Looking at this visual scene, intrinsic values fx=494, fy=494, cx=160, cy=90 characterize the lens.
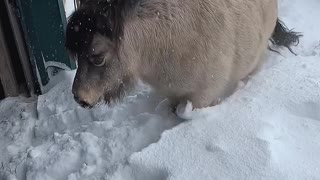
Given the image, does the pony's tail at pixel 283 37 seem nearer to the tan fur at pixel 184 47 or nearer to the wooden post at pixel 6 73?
the tan fur at pixel 184 47

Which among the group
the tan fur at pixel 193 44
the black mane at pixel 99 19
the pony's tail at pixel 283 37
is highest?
the black mane at pixel 99 19

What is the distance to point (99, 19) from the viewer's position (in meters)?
2.50

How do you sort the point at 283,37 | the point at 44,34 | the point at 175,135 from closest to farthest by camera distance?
the point at 175,135 < the point at 44,34 < the point at 283,37

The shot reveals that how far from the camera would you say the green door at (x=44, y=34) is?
3.63 metres

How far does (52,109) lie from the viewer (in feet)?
12.0

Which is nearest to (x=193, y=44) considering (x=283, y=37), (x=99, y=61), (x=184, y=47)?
(x=184, y=47)

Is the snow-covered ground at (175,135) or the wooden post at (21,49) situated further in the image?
the wooden post at (21,49)

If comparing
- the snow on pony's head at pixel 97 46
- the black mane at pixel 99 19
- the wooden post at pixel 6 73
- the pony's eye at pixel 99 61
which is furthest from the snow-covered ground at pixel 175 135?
the black mane at pixel 99 19

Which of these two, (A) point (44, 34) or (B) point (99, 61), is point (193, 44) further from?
(A) point (44, 34)

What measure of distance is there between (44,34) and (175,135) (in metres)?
1.45

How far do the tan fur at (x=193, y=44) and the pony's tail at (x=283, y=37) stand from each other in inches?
27.4

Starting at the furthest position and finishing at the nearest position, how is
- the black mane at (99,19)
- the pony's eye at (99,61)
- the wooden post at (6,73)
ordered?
the wooden post at (6,73) < the pony's eye at (99,61) < the black mane at (99,19)

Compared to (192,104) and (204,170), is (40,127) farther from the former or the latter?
(204,170)

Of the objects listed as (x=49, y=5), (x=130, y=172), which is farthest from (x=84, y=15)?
(x=49, y=5)
